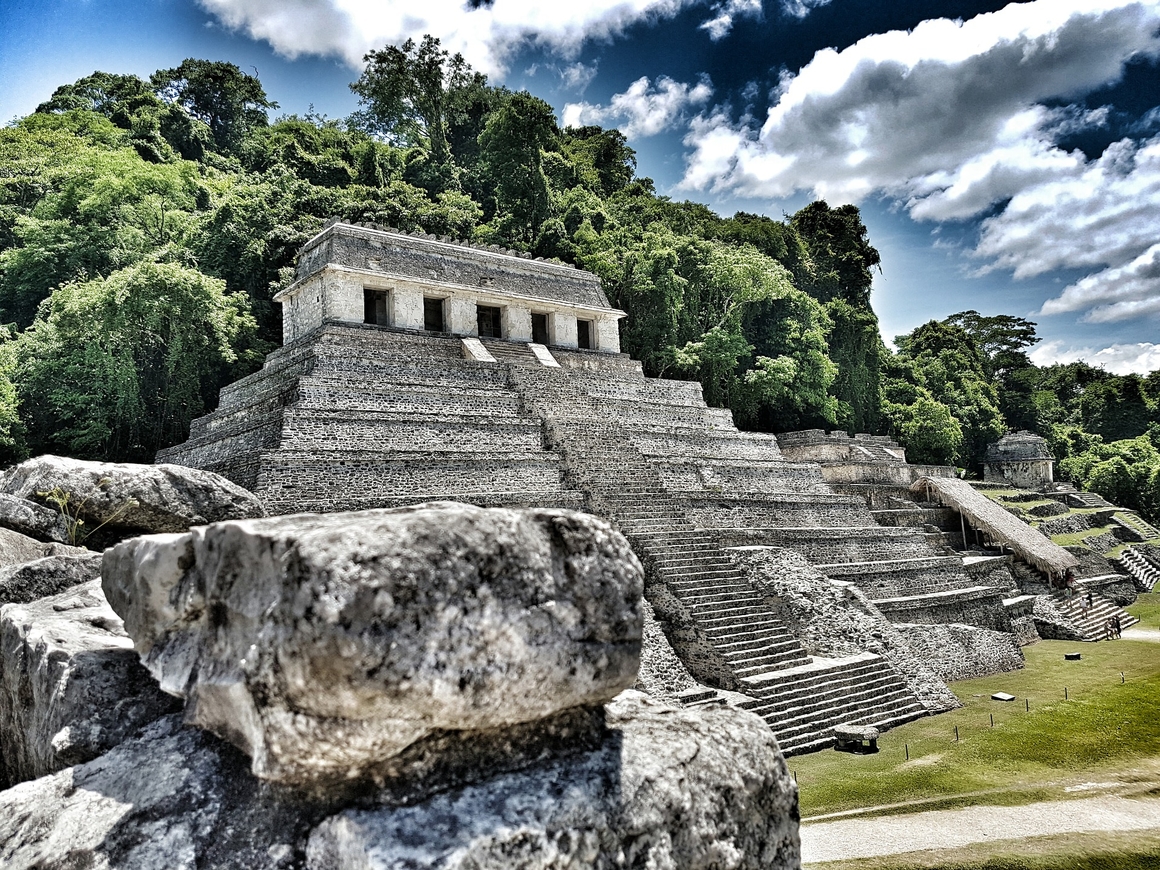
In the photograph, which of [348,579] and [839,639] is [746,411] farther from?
[348,579]

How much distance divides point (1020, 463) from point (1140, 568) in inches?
651

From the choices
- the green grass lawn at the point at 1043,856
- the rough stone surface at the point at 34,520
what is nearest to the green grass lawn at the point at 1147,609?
the green grass lawn at the point at 1043,856

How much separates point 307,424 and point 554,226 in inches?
820

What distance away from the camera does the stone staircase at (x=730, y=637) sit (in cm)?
1156

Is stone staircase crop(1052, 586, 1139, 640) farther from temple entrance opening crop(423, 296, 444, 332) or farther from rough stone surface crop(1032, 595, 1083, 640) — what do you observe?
temple entrance opening crop(423, 296, 444, 332)

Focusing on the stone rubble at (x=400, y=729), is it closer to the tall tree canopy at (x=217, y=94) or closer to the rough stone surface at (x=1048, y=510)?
the rough stone surface at (x=1048, y=510)

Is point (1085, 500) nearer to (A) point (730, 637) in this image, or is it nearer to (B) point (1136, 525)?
(B) point (1136, 525)

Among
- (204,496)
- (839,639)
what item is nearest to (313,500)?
(204,496)

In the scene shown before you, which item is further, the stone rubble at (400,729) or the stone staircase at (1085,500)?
the stone staircase at (1085,500)

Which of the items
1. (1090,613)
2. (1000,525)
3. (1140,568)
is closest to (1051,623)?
(1090,613)

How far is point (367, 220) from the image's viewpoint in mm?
28000

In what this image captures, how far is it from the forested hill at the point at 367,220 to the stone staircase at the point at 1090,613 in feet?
43.0

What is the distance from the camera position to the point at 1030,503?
3722 cm

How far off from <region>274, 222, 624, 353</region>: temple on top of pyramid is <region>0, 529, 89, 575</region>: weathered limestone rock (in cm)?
1644
